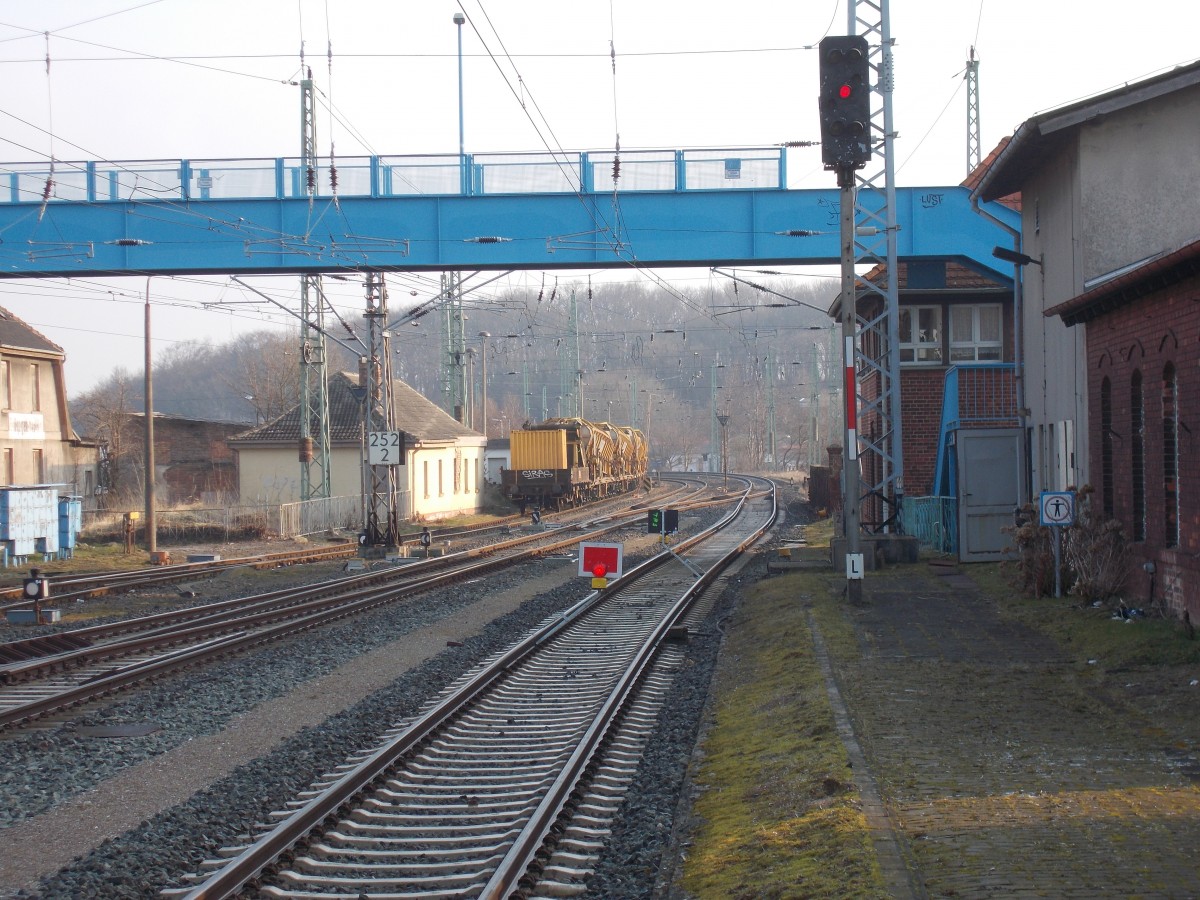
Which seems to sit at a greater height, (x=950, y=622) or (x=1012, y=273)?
(x=1012, y=273)

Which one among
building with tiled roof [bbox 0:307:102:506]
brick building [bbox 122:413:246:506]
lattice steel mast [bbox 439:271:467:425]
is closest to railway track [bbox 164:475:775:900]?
building with tiled roof [bbox 0:307:102:506]

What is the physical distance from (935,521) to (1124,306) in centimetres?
937

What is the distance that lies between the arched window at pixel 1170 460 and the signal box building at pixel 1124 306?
0.01 meters

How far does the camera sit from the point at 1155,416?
12297mm

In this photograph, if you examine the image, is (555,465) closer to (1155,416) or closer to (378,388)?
(378,388)

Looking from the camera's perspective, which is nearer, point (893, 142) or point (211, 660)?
point (211, 660)

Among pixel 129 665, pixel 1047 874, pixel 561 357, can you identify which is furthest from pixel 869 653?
pixel 561 357

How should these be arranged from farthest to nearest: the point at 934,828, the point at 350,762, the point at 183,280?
the point at 183,280 → the point at 350,762 → the point at 934,828

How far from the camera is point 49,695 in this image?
10.6m

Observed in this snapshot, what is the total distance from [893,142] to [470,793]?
14666mm

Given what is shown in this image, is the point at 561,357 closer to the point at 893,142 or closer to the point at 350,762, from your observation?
the point at 893,142

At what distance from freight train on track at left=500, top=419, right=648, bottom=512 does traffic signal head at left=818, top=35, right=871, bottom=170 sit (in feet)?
103

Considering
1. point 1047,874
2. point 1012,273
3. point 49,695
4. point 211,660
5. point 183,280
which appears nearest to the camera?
point 1047,874

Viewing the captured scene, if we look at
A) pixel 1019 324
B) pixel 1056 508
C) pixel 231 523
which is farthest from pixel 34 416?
pixel 1056 508
